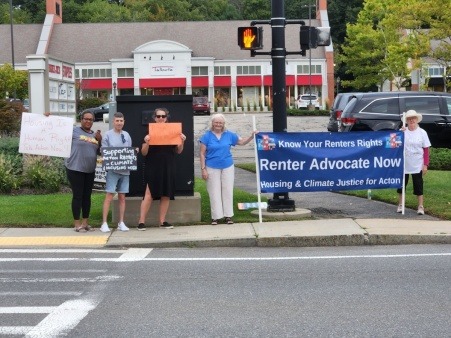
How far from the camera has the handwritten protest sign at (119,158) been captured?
39.7ft

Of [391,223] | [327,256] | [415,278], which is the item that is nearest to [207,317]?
[415,278]

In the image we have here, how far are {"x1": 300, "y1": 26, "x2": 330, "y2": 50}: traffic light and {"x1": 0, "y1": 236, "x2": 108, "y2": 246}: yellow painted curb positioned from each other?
15.4ft

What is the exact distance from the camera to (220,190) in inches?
500

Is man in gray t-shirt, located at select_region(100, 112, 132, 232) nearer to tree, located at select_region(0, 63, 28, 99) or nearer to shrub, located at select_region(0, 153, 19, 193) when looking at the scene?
shrub, located at select_region(0, 153, 19, 193)

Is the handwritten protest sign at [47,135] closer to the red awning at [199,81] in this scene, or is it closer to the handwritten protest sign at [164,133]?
the handwritten protest sign at [164,133]

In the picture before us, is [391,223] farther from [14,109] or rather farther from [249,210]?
[14,109]

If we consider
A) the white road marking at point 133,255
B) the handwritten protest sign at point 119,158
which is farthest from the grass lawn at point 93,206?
the white road marking at point 133,255

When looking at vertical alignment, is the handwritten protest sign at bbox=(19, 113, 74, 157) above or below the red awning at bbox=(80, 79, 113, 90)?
below

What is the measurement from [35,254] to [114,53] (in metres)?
64.9

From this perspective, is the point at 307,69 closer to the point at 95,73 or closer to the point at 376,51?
the point at 376,51

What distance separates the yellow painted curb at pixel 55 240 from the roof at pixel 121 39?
202 ft

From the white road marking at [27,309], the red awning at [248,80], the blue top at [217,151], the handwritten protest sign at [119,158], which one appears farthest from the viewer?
the red awning at [248,80]

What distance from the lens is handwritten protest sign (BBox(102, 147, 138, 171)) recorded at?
12086 mm

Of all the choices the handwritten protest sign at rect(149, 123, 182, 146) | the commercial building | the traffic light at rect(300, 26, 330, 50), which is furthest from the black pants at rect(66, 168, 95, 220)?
the commercial building
